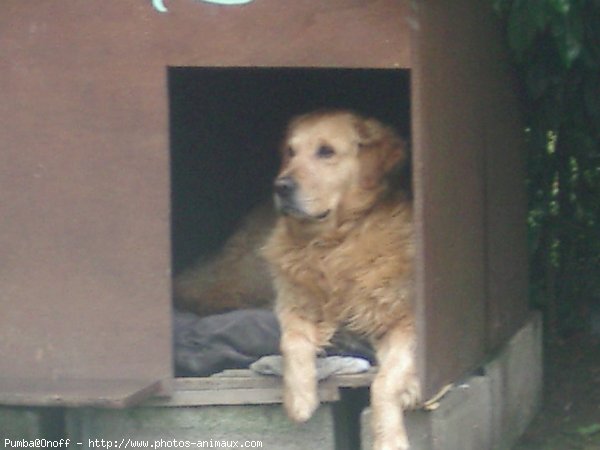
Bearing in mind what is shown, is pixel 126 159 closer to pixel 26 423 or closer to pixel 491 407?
pixel 26 423

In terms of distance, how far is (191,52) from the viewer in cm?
455

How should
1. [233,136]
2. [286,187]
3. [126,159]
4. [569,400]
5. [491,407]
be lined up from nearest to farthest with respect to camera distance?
[126,159] < [286,187] < [491,407] < [569,400] < [233,136]

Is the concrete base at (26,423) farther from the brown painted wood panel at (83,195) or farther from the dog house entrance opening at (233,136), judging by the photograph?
the dog house entrance opening at (233,136)

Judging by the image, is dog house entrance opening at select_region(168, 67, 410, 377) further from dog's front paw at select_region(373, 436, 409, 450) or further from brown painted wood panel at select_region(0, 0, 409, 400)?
dog's front paw at select_region(373, 436, 409, 450)

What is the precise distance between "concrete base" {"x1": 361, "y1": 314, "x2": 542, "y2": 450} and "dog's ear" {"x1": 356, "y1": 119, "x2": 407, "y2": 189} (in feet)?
2.69

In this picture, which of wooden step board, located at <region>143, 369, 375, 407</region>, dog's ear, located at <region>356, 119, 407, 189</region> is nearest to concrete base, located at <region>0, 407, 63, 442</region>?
wooden step board, located at <region>143, 369, 375, 407</region>

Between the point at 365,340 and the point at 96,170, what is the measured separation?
1114 mm

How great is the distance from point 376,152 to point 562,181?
6.29ft

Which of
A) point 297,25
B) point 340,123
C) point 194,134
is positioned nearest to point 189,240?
point 194,134

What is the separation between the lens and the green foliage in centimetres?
577

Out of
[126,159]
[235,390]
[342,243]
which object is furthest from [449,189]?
[126,159]

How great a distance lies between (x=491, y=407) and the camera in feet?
17.2

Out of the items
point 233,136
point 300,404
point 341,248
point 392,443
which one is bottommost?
point 392,443

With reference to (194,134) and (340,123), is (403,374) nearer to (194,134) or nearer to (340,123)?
(340,123)
